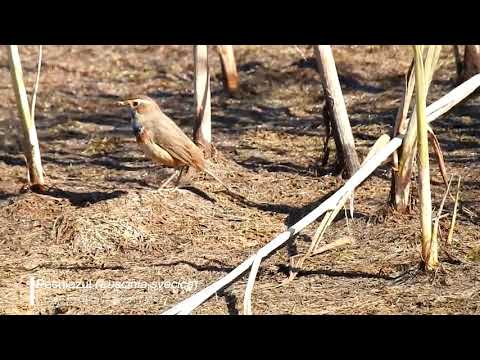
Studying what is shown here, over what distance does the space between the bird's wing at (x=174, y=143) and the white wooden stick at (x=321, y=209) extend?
198 centimetres

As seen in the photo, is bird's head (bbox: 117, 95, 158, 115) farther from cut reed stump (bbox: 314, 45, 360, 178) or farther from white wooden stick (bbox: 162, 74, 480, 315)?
white wooden stick (bbox: 162, 74, 480, 315)

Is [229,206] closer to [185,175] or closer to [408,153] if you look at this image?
[185,175]

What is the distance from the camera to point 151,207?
286 inches

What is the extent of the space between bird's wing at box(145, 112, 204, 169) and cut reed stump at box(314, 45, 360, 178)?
43.1 inches

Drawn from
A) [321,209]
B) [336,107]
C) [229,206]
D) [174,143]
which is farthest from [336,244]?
[174,143]

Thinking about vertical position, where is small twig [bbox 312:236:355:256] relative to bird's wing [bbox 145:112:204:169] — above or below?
below

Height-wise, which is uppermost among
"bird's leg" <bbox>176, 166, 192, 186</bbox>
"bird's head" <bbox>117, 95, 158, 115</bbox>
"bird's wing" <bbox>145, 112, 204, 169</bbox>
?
"bird's head" <bbox>117, 95, 158, 115</bbox>

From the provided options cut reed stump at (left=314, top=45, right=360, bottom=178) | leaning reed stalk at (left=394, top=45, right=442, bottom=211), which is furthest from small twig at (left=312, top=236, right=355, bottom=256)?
cut reed stump at (left=314, top=45, right=360, bottom=178)

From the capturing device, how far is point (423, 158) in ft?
→ 18.5

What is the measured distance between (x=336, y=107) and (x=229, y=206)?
1133 mm

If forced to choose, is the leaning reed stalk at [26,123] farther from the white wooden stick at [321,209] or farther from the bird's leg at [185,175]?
the white wooden stick at [321,209]

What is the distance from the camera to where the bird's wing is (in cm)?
760

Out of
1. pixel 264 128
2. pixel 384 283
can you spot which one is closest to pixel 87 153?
pixel 264 128

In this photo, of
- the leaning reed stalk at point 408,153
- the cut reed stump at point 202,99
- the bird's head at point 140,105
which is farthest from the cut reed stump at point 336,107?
the bird's head at point 140,105
